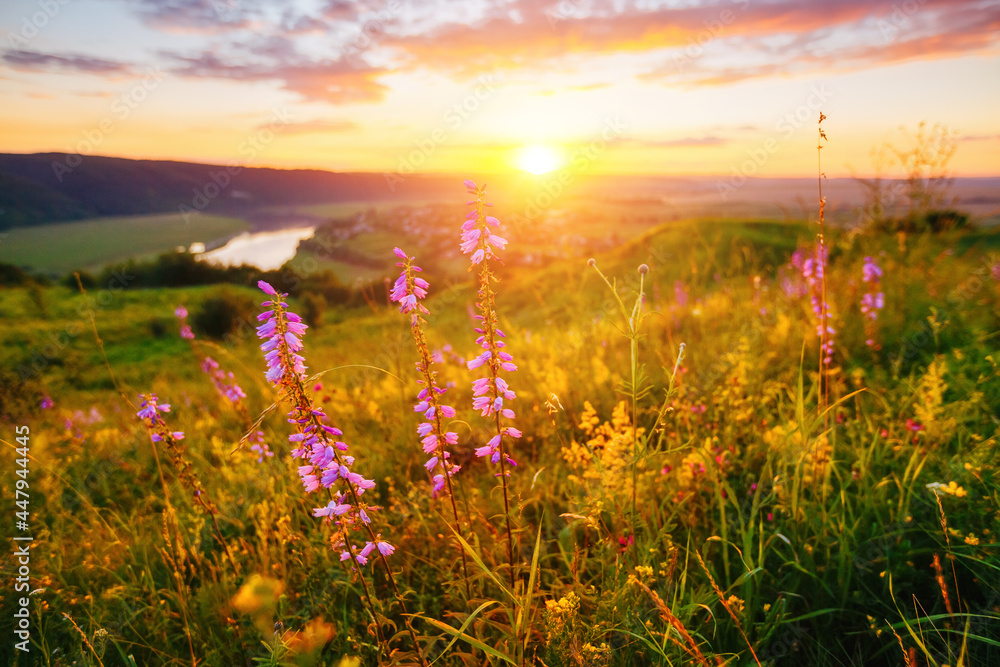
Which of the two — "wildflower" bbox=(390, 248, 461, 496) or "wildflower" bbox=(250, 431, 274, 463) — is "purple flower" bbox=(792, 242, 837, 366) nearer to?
"wildflower" bbox=(390, 248, 461, 496)

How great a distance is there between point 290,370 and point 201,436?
15.7ft

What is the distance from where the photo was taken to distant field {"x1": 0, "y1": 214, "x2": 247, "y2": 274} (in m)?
67.7

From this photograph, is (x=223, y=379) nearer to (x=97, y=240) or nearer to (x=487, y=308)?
(x=487, y=308)

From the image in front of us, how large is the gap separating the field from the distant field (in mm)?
77728

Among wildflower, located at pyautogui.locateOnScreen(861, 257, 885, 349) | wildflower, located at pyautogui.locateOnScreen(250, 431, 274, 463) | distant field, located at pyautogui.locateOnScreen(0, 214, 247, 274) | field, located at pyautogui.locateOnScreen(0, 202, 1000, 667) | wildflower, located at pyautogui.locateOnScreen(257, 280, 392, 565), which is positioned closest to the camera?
wildflower, located at pyautogui.locateOnScreen(257, 280, 392, 565)

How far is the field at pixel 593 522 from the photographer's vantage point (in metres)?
1.96

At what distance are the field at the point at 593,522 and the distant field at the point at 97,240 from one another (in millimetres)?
77728

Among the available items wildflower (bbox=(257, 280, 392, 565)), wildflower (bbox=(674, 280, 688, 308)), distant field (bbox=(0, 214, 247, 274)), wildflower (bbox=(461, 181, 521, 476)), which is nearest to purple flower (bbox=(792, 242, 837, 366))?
wildflower (bbox=(674, 280, 688, 308))

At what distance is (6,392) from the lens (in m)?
10.3

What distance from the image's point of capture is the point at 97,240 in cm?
7662

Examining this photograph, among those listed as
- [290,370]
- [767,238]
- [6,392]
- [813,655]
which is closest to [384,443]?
[290,370]

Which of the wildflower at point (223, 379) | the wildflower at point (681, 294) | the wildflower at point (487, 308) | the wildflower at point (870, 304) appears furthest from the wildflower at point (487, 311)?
the wildflower at point (681, 294)

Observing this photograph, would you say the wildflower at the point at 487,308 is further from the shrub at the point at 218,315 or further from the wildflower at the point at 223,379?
the shrub at the point at 218,315

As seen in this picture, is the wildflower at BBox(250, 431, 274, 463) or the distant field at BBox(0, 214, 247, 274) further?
the distant field at BBox(0, 214, 247, 274)
